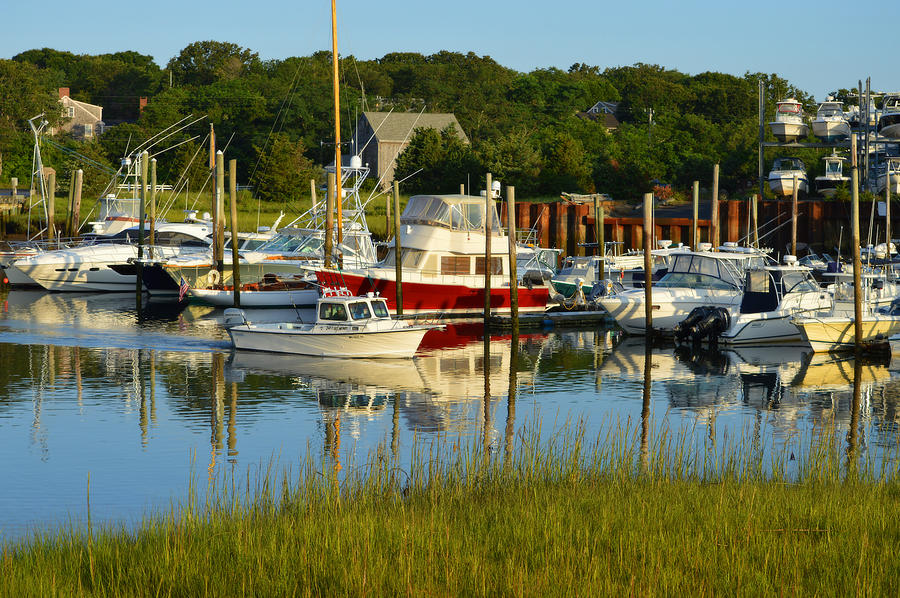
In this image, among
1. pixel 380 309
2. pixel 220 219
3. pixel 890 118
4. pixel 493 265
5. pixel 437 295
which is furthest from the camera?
pixel 890 118

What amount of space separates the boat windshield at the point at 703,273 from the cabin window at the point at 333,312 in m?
10.9

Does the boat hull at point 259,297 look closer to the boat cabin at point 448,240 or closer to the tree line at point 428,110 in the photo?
the boat cabin at point 448,240

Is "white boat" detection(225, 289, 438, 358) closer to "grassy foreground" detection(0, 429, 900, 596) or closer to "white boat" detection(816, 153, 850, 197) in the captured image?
"grassy foreground" detection(0, 429, 900, 596)

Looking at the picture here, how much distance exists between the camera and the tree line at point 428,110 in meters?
65.2

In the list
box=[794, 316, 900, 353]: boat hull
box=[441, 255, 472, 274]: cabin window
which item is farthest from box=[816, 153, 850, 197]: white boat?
box=[794, 316, 900, 353]: boat hull

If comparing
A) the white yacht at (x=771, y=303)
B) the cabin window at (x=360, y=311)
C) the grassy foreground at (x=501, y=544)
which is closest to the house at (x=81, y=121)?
the cabin window at (x=360, y=311)

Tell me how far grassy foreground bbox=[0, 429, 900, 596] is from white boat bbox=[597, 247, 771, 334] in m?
18.8

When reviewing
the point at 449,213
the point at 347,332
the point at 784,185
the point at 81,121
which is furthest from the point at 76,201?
the point at 81,121

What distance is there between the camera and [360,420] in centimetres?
1975

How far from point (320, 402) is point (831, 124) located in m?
46.3

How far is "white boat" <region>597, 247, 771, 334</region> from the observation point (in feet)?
102

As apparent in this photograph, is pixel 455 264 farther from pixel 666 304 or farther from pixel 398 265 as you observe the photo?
pixel 666 304

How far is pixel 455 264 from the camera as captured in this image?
35.8 m

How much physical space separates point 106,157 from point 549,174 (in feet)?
102
